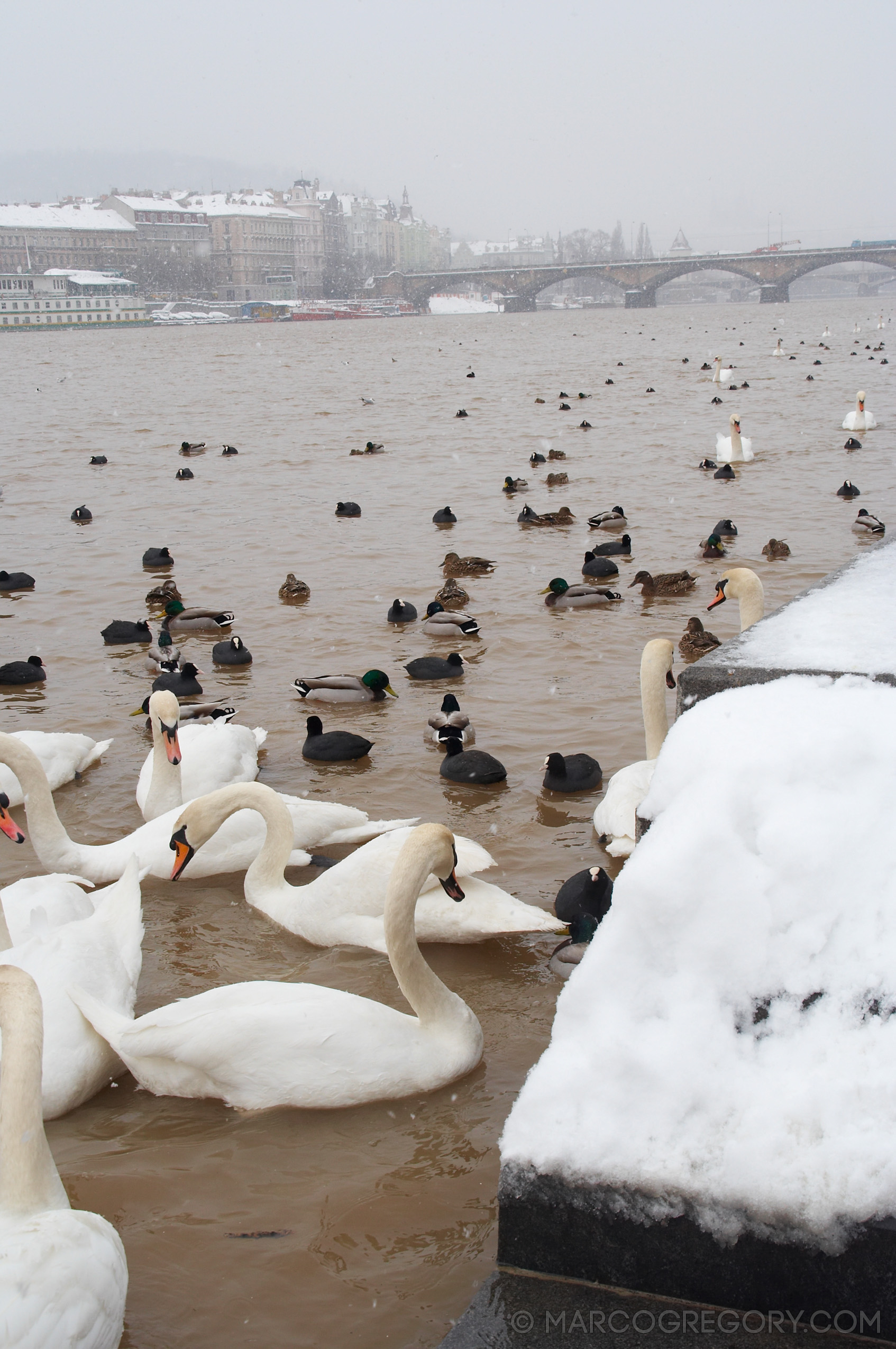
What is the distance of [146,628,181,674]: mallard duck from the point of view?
28.3 feet

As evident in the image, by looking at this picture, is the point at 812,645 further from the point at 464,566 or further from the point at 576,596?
the point at 464,566

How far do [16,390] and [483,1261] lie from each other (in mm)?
37455

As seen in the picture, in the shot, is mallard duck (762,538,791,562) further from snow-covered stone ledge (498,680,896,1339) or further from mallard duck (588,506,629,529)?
snow-covered stone ledge (498,680,896,1339)

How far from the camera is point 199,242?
516ft

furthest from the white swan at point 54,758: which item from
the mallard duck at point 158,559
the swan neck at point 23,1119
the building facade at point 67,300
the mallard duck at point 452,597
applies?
the building facade at point 67,300

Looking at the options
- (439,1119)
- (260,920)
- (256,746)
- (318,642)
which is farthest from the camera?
(318,642)

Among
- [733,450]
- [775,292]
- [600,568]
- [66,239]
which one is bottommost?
[600,568]

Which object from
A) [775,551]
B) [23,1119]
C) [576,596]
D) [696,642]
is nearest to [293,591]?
[576,596]

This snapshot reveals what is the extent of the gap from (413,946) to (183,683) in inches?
183

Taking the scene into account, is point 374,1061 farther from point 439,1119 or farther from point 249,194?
point 249,194

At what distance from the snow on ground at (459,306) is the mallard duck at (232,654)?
146447 millimetres

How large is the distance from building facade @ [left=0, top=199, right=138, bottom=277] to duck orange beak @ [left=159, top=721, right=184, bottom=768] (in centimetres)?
14598

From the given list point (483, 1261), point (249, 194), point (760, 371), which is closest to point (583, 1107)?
point (483, 1261)

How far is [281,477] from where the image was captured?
59.3 ft
